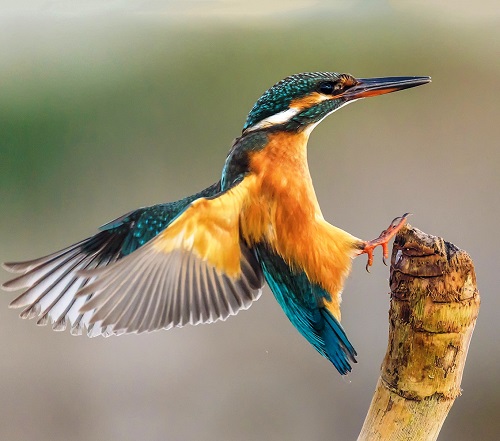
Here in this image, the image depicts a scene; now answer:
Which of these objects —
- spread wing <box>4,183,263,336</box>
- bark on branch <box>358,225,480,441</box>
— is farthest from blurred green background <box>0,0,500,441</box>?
bark on branch <box>358,225,480,441</box>

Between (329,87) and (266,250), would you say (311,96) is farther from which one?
(266,250)

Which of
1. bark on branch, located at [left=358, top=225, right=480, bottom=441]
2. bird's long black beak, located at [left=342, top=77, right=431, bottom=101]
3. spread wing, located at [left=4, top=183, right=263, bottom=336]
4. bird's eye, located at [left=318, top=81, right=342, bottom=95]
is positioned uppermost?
bird's eye, located at [left=318, top=81, right=342, bottom=95]

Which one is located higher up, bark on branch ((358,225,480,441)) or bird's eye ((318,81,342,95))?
bird's eye ((318,81,342,95))

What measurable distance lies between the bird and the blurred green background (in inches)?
49.0

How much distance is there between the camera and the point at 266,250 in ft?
A: 3.60

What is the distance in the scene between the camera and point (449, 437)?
2.66 m

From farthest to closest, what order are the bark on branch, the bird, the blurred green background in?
the blurred green background → the bird → the bark on branch

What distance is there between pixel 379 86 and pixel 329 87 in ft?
0.24

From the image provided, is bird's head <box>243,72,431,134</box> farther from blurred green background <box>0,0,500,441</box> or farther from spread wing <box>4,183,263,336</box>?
blurred green background <box>0,0,500,441</box>

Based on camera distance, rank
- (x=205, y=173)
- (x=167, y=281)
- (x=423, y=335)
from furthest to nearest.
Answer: (x=205, y=173), (x=167, y=281), (x=423, y=335)

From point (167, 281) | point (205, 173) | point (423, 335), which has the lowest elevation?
point (423, 335)

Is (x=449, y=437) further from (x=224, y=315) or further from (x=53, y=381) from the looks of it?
(x=224, y=315)

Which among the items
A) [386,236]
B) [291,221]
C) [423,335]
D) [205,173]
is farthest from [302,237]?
[205,173]

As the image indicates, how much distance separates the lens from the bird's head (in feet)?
3.61
